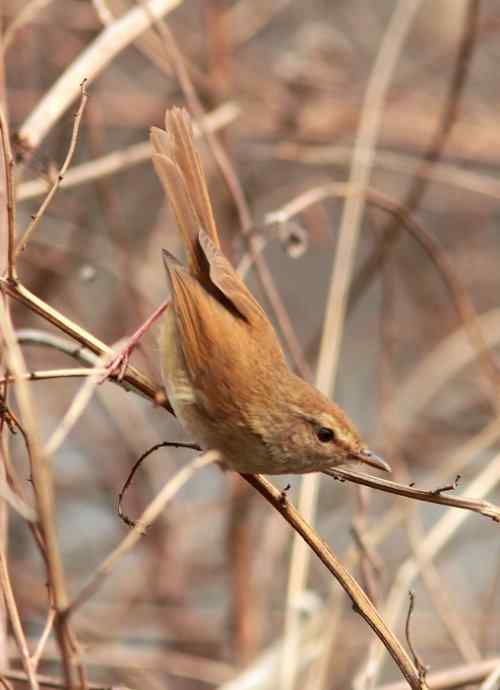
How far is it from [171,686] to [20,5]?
106 inches

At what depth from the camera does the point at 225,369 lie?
5.54ft

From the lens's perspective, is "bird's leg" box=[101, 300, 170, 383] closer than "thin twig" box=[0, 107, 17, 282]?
No

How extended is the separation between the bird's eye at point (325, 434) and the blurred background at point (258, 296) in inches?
47.2

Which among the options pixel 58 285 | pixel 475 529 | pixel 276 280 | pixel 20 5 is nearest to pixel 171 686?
pixel 475 529

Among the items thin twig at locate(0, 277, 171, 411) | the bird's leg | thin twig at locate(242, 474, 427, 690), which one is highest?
the bird's leg

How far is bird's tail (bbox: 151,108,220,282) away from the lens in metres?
1.82

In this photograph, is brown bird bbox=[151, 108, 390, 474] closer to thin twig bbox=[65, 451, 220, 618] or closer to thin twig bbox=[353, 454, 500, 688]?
thin twig bbox=[65, 451, 220, 618]

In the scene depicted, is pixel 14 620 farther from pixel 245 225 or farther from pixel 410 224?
pixel 410 224

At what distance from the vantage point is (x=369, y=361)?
5.01 m

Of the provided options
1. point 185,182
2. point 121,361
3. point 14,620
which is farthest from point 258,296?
point 14,620

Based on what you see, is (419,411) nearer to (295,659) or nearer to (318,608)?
(318,608)

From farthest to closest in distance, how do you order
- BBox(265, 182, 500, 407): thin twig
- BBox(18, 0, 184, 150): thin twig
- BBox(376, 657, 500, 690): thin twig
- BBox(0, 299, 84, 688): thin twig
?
1. BBox(265, 182, 500, 407): thin twig
2. BBox(18, 0, 184, 150): thin twig
3. BBox(376, 657, 500, 690): thin twig
4. BBox(0, 299, 84, 688): thin twig

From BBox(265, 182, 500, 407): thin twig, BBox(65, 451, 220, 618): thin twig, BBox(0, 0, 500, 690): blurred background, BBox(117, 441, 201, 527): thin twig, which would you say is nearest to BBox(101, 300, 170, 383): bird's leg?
BBox(117, 441, 201, 527): thin twig

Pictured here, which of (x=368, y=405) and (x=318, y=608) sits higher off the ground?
(x=368, y=405)
